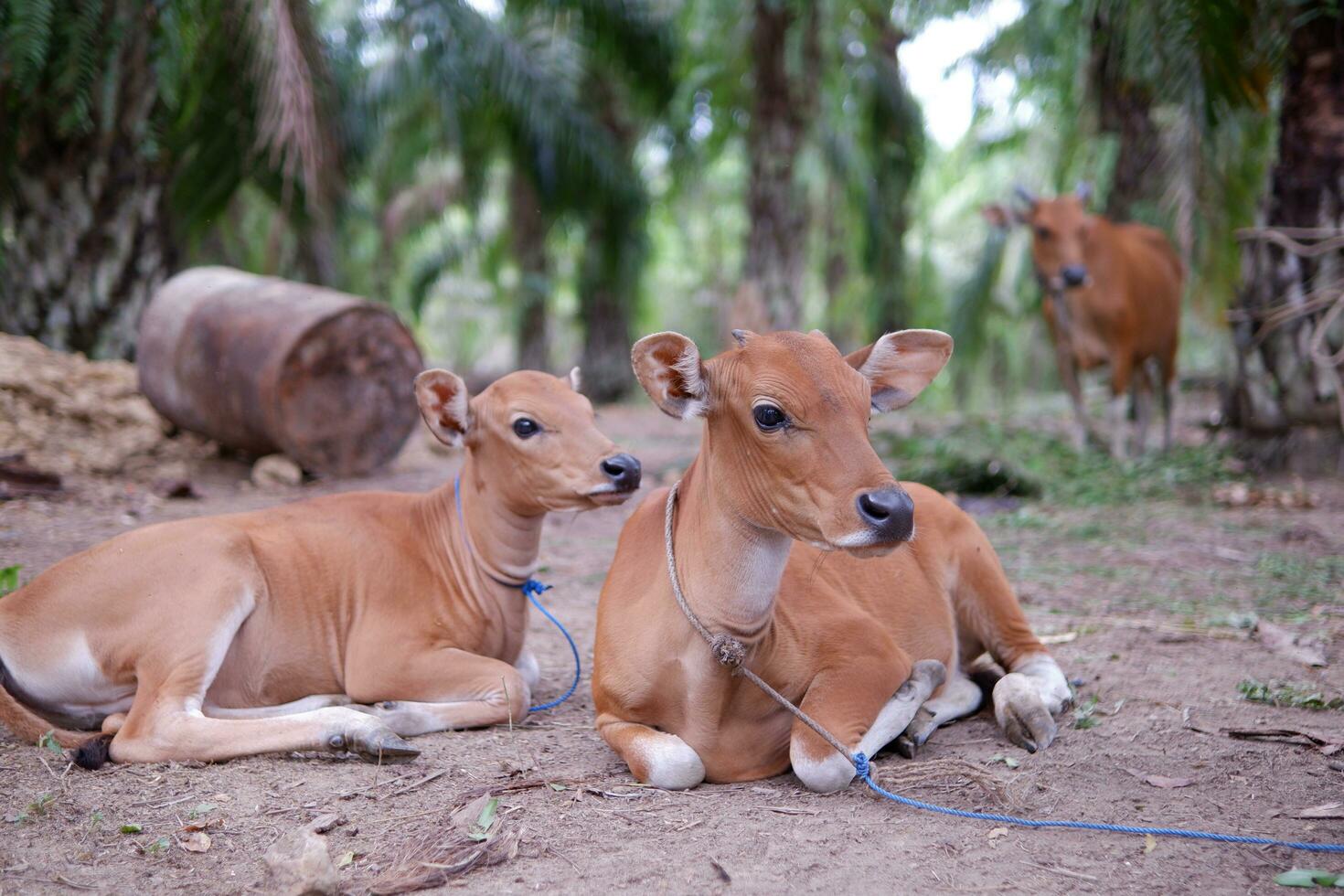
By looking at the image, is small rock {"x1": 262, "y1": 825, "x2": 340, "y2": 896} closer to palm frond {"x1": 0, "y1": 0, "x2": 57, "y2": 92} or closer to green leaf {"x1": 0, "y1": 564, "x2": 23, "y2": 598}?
green leaf {"x1": 0, "y1": 564, "x2": 23, "y2": 598}

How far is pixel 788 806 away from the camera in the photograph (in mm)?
3557

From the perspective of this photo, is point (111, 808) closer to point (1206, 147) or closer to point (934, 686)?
point (934, 686)

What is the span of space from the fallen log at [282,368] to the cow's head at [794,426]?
5.22 metres

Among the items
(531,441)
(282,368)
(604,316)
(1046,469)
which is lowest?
(1046,469)

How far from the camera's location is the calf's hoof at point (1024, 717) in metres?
4.05

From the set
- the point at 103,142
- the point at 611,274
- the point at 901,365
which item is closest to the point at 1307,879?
the point at 901,365

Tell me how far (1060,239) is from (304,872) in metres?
10.2

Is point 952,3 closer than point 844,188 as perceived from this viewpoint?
Yes

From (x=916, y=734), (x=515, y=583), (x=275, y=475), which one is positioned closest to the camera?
(x=916, y=734)

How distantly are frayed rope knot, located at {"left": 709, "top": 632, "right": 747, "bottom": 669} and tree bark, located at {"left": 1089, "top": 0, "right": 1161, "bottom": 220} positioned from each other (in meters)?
10.5

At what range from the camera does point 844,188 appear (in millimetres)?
19516

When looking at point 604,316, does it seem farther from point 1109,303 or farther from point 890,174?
point 1109,303

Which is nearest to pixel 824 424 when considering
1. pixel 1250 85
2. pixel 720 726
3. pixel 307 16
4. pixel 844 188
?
pixel 720 726

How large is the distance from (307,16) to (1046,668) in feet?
19.4
